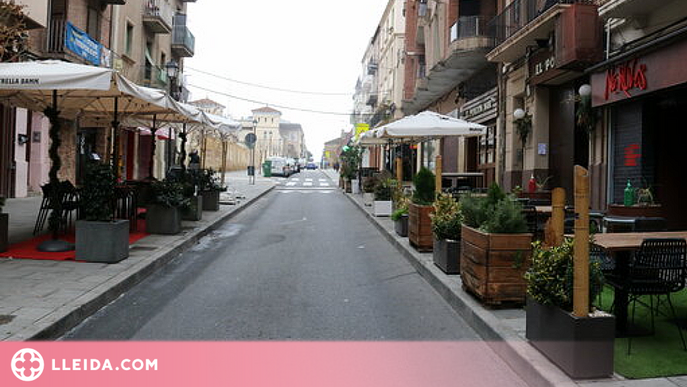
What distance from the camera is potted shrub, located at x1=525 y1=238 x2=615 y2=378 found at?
3.69 m

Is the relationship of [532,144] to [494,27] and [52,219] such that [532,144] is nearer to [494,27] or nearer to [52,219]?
[494,27]

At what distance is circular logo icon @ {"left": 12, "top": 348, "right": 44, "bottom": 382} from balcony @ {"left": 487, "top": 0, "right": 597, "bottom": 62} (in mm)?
10400

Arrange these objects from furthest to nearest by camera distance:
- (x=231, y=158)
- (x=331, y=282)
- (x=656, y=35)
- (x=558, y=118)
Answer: (x=231, y=158), (x=558, y=118), (x=656, y=35), (x=331, y=282)

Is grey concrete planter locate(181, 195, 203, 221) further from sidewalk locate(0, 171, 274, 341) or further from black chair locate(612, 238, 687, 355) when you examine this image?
black chair locate(612, 238, 687, 355)

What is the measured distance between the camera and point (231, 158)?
6044 cm

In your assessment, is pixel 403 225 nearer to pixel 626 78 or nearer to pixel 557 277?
pixel 626 78

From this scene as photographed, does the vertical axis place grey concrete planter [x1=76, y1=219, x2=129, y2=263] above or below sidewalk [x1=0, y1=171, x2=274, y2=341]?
above

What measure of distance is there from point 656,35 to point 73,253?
977 cm

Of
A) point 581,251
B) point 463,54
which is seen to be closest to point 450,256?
point 581,251

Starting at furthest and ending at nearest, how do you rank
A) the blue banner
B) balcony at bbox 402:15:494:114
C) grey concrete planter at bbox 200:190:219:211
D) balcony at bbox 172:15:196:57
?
balcony at bbox 172:15:196:57
balcony at bbox 402:15:494:114
the blue banner
grey concrete planter at bbox 200:190:219:211

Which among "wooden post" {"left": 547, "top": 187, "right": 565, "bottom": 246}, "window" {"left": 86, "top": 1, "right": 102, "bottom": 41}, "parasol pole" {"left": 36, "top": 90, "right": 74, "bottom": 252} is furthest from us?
"window" {"left": 86, "top": 1, "right": 102, "bottom": 41}

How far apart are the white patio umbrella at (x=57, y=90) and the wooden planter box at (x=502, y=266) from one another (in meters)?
5.29

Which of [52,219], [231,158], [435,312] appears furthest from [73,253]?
[231,158]

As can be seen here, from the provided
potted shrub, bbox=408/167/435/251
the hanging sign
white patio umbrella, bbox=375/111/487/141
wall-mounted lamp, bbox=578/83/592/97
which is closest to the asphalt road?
potted shrub, bbox=408/167/435/251
